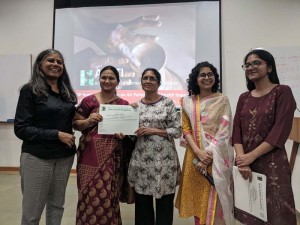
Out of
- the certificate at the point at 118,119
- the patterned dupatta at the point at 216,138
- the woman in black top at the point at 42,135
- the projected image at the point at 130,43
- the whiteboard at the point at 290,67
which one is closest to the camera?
the woman in black top at the point at 42,135

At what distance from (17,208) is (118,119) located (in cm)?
180

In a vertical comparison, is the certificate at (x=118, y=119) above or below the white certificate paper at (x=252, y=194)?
above

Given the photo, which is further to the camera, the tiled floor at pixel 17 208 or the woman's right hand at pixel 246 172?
the tiled floor at pixel 17 208

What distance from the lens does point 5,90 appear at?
4281 millimetres

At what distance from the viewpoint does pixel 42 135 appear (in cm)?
155

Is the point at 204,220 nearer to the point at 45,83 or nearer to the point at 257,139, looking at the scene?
the point at 257,139

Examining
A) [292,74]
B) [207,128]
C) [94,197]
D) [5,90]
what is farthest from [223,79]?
[5,90]

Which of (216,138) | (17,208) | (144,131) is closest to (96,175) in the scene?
(144,131)

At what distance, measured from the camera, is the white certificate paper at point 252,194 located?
1.37m

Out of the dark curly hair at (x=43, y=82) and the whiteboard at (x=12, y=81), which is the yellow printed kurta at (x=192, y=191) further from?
the whiteboard at (x=12, y=81)

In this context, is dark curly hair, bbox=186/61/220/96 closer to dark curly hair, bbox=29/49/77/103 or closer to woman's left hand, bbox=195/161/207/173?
woman's left hand, bbox=195/161/207/173

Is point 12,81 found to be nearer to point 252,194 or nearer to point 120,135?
point 120,135

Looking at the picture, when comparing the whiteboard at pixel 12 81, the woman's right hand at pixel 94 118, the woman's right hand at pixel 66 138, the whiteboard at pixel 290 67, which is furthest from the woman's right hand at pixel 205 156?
the whiteboard at pixel 12 81

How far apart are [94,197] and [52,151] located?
1.48 ft
